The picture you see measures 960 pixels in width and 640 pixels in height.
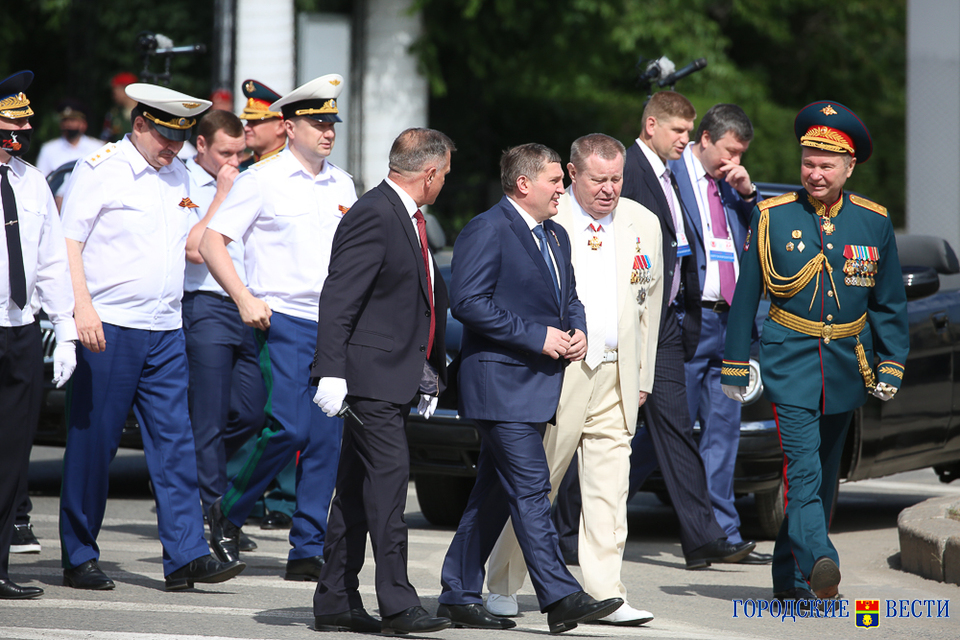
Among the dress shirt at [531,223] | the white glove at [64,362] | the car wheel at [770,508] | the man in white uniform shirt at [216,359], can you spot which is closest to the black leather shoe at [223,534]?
the man in white uniform shirt at [216,359]

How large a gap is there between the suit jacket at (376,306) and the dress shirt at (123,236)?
1.17 metres

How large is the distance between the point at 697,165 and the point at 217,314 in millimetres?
2588

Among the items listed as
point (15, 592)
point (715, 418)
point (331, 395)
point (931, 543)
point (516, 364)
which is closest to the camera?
point (331, 395)

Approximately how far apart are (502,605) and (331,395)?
3.95 ft

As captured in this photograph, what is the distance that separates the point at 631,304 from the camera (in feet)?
20.3

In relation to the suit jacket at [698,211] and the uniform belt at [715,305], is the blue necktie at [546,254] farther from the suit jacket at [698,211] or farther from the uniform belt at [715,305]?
the uniform belt at [715,305]

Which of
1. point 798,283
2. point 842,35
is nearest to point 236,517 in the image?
point 798,283

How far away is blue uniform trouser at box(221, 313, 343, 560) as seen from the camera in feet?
21.3

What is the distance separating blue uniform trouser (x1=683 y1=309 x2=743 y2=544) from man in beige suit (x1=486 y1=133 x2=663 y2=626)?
931 millimetres

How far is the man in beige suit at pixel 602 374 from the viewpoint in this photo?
579 centimetres

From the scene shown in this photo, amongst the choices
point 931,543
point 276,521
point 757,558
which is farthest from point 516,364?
point 276,521

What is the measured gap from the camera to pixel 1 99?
239 inches

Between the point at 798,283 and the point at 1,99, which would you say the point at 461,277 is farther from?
the point at 1,99

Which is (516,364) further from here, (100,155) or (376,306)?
(100,155)
